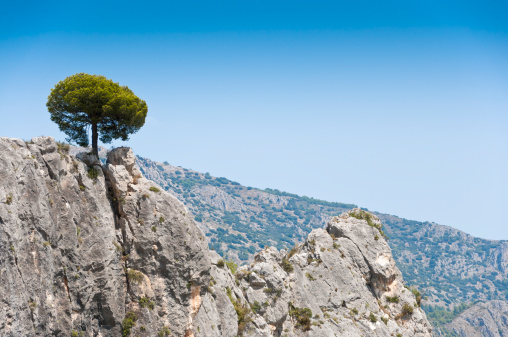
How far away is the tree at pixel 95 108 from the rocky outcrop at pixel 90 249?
2737 millimetres

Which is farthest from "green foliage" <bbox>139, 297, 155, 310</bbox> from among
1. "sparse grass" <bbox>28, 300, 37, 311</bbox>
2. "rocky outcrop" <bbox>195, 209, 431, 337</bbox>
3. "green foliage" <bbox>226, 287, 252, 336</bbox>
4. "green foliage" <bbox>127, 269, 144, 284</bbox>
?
"green foliage" <bbox>226, 287, 252, 336</bbox>

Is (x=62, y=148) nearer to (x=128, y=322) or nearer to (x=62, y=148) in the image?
(x=62, y=148)

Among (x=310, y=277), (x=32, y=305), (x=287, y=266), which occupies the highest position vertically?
(x=287, y=266)

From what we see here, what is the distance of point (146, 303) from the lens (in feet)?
125

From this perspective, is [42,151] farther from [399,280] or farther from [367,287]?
[399,280]

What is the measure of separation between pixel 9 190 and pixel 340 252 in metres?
46.8

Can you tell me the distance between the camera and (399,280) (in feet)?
217

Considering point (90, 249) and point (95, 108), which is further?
point (95, 108)

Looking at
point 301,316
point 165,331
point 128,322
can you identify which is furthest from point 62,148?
point 301,316

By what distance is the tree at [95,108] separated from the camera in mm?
39562

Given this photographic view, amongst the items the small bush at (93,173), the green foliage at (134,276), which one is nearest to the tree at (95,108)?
the small bush at (93,173)

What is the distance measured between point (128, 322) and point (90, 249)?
7.51m

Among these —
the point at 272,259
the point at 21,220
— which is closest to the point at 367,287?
the point at 272,259

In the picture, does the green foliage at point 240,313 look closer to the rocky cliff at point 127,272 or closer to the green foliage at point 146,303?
the rocky cliff at point 127,272
